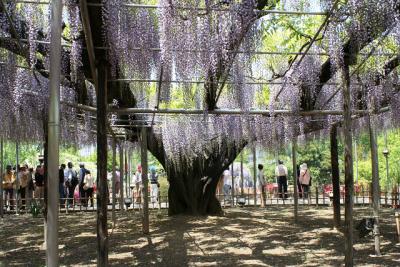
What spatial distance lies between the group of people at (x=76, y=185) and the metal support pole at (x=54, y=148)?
11.4m

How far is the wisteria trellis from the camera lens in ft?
15.6

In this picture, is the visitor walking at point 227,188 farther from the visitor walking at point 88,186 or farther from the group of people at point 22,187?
the group of people at point 22,187

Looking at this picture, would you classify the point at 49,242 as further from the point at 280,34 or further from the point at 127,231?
the point at 127,231

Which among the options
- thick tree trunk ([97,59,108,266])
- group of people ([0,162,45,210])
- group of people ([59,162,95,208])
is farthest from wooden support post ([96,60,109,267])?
group of people ([0,162,45,210])

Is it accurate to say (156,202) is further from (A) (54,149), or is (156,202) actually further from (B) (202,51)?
(A) (54,149)

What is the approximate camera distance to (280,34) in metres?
7.96

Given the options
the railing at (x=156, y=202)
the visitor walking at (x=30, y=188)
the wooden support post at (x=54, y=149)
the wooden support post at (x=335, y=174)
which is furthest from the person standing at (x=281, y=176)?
the wooden support post at (x=54, y=149)

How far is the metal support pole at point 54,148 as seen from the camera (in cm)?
294

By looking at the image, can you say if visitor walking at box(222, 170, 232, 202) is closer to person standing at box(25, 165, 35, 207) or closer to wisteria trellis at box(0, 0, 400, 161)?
person standing at box(25, 165, 35, 207)

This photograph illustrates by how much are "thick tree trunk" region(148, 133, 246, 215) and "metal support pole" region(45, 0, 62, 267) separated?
25.7 ft

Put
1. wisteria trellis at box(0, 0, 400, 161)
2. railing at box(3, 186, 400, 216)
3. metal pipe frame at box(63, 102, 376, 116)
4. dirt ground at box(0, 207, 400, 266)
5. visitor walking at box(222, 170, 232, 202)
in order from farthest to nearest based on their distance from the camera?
visitor walking at box(222, 170, 232, 202)
railing at box(3, 186, 400, 216)
metal pipe frame at box(63, 102, 376, 116)
dirt ground at box(0, 207, 400, 266)
wisteria trellis at box(0, 0, 400, 161)

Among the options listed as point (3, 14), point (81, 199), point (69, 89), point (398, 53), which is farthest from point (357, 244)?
point (81, 199)

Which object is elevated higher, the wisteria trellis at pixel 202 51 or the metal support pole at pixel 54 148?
the wisteria trellis at pixel 202 51

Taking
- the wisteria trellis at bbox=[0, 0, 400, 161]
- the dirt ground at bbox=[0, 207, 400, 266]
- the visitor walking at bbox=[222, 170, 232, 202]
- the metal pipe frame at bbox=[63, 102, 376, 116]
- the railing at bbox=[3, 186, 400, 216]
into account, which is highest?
the wisteria trellis at bbox=[0, 0, 400, 161]
